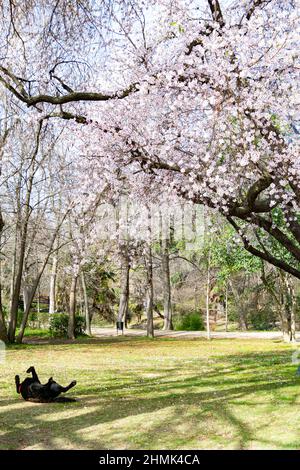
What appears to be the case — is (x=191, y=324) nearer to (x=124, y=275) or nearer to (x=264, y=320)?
(x=264, y=320)

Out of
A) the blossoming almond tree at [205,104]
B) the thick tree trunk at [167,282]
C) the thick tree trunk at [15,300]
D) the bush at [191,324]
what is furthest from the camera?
the bush at [191,324]

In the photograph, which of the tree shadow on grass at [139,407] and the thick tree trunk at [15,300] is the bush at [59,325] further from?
the tree shadow on grass at [139,407]

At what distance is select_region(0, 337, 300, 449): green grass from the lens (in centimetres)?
481

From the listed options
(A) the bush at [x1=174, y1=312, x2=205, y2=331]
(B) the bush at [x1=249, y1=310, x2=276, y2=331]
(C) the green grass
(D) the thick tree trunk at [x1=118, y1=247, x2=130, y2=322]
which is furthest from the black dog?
(B) the bush at [x1=249, y1=310, x2=276, y2=331]

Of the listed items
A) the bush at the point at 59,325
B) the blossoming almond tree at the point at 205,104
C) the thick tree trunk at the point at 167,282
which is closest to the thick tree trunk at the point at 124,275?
the thick tree trunk at the point at 167,282

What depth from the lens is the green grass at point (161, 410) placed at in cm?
481

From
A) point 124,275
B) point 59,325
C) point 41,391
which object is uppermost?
point 124,275

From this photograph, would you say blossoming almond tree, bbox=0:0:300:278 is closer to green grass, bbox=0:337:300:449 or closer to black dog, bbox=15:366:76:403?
green grass, bbox=0:337:300:449

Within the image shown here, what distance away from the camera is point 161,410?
20.2ft

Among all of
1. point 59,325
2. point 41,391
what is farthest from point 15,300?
point 41,391

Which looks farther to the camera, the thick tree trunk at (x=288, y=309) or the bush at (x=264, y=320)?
the bush at (x=264, y=320)
